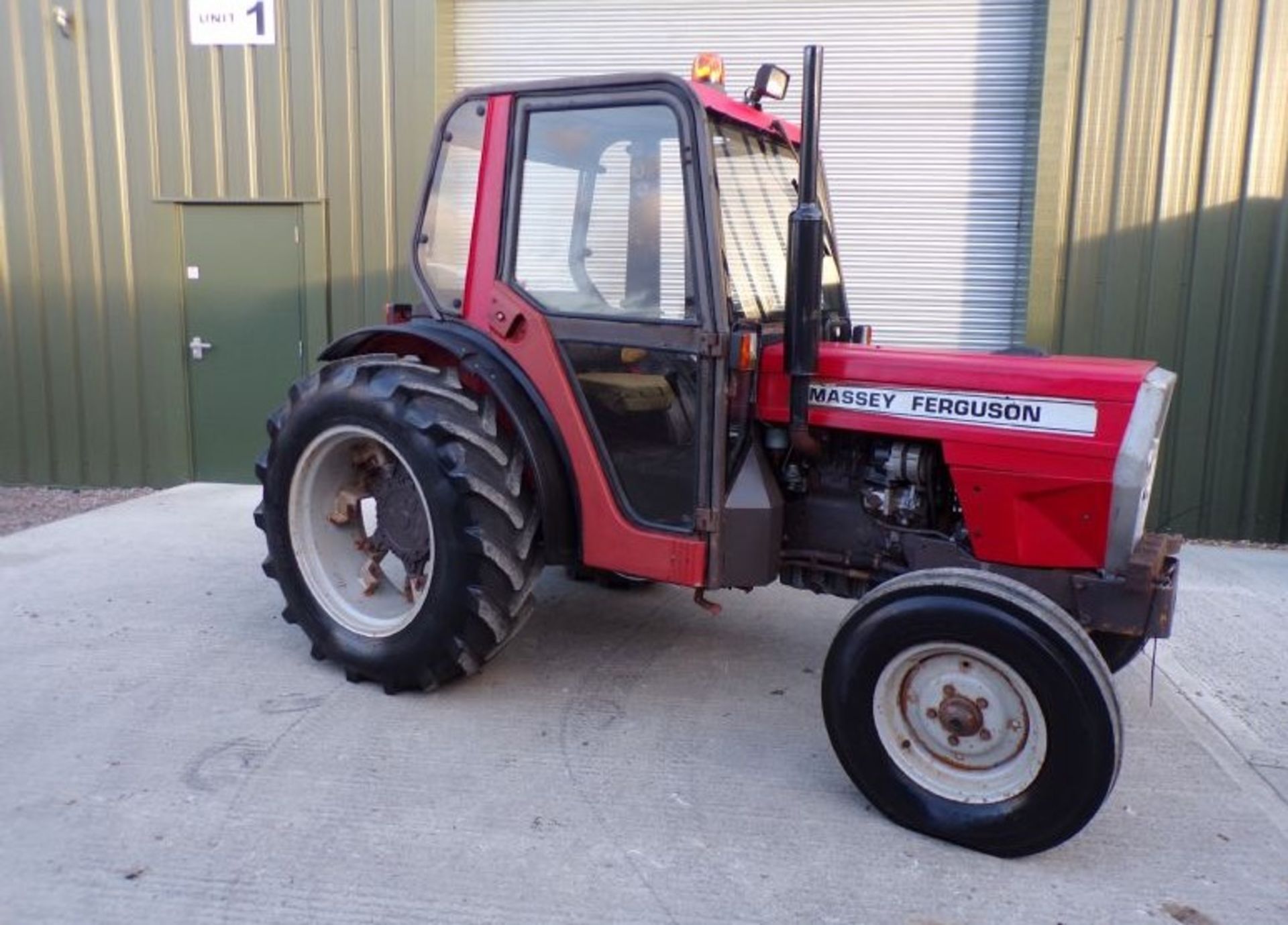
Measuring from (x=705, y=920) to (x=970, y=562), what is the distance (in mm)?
1410

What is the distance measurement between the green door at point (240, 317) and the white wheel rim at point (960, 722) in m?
5.64

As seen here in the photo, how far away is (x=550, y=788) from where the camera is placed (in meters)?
3.29

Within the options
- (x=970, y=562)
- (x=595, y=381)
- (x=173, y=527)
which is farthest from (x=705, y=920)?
(x=173, y=527)

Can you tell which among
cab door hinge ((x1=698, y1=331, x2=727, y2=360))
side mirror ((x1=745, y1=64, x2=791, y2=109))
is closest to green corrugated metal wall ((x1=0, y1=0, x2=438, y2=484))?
side mirror ((x1=745, y1=64, x2=791, y2=109))

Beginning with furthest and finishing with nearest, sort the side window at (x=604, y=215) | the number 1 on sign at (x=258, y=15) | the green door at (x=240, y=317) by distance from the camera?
the green door at (x=240, y=317), the number 1 on sign at (x=258, y=15), the side window at (x=604, y=215)

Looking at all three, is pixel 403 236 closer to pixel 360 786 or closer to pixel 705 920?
pixel 360 786

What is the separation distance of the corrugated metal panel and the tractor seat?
4.13 metres

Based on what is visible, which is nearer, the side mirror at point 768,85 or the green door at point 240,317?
the side mirror at point 768,85

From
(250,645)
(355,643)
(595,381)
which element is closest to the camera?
(595,381)

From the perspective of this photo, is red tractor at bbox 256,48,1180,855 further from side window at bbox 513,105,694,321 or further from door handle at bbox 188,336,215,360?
door handle at bbox 188,336,215,360

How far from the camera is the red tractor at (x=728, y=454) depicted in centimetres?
299

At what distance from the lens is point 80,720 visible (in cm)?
367

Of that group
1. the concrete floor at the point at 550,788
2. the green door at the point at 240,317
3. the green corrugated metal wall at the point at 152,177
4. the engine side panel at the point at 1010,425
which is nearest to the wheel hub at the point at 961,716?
the concrete floor at the point at 550,788

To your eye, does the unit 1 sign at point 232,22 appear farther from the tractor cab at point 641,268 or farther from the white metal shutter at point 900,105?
the tractor cab at point 641,268
